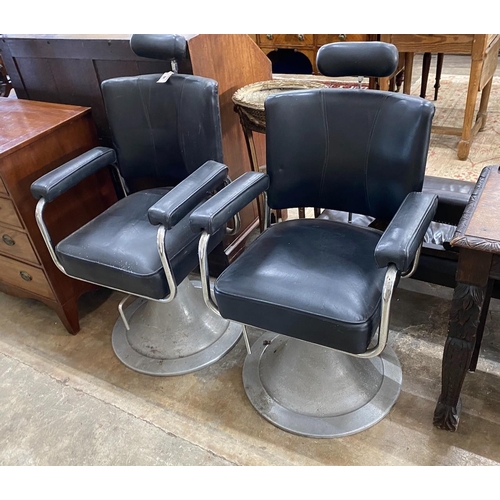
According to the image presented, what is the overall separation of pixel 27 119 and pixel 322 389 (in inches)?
57.8

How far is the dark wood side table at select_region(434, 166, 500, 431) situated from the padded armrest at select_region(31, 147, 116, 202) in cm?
123

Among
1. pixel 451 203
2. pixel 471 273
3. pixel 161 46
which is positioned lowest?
pixel 451 203

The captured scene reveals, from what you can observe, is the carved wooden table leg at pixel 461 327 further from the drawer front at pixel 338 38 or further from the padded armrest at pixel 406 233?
the drawer front at pixel 338 38

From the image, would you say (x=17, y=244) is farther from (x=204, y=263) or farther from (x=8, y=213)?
(x=204, y=263)

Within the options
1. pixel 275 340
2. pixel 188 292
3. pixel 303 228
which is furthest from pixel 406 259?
pixel 188 292

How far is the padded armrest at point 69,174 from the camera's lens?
1.55m

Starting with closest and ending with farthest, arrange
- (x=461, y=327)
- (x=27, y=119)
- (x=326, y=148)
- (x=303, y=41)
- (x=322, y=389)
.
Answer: (x=461, y=327)
(x=326, y=148)
(x=322, y=389)
(x=27, y=119)
(x=303, y=41)

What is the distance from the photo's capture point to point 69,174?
5.29ft

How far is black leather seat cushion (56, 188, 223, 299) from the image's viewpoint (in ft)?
4.77

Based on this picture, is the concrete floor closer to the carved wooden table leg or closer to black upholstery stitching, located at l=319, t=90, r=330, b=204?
the carved wooden table leg

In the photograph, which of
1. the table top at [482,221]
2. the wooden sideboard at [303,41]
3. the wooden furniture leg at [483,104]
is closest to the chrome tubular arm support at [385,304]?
the table top at [482,221]

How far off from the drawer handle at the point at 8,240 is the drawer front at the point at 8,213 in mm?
76

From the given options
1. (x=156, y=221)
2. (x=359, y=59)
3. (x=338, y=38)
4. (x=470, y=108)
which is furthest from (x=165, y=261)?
(x=338, y=38)
